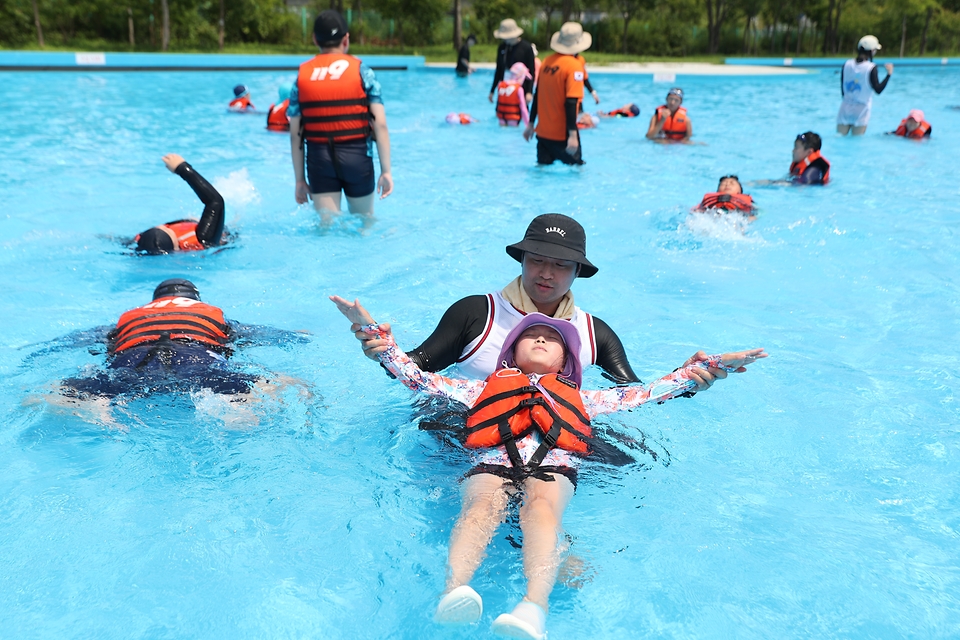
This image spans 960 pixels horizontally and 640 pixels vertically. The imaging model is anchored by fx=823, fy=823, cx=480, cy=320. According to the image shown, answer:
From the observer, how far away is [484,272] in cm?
725

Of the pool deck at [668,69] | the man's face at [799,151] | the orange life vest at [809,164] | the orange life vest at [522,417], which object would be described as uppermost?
the pool deck at [668,69]

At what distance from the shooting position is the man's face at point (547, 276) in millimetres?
3590

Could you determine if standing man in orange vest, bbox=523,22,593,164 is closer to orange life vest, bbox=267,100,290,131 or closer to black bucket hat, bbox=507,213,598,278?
orange life vest, bbox=267,100,290,131

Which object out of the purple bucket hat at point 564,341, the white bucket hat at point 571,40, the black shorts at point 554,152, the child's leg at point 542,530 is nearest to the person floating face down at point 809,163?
the black shorts at point 554,152

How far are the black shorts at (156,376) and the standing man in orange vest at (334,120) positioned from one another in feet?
9.97

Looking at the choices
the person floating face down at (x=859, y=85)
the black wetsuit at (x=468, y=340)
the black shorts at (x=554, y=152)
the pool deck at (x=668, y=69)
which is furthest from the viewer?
the pool deck at (x=668, y=69)

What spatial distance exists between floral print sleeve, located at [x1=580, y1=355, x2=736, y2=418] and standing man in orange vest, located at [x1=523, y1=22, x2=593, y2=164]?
6.81 metres

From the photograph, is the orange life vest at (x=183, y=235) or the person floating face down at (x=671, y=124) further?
the person floating face down at (x=671, y=124)

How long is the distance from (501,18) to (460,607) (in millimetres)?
40458

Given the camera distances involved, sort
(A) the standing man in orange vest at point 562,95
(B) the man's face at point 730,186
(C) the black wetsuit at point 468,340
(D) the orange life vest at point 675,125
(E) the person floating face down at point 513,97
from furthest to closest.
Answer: (E) the person floating face down at point 513,97
(D) the orange life vest at point 675,125
(A) the standing man in orange vest at point 562,95
(B) the man's face at point 730,186
(C) the black wetsuit at point 468,340

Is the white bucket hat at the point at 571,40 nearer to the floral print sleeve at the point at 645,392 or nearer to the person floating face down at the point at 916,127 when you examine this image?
the floral print sleeve at the point at 645,392

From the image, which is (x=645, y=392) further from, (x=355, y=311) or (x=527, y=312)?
(x=355, y=311)

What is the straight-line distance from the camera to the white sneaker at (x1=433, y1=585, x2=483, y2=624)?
8.50 feet

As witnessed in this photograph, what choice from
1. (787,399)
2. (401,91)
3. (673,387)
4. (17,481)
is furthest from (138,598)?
(401,91)
